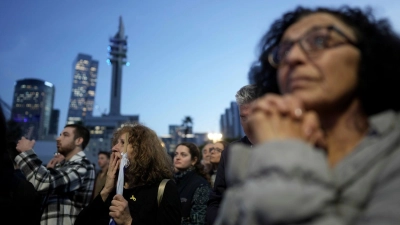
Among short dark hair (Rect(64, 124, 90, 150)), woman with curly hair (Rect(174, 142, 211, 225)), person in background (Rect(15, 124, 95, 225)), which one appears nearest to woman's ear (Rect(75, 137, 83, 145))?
short dark hair (Rect(64, 124, 90, 150))

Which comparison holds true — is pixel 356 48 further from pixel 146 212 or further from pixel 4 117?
pixel 146 212

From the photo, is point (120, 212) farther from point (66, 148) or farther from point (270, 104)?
point (66, 148)

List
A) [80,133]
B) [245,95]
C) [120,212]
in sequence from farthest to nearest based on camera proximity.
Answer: [80,133]
[245,95]
[120,212]

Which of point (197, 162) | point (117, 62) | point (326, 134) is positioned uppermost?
point (117, 62)

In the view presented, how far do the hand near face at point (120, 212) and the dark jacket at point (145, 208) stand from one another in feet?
0.35

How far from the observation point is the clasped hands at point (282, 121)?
1.01m

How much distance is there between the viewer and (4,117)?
2152mm

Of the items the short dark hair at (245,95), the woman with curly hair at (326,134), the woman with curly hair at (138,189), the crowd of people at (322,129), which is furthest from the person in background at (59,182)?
the woman with curly hair at (326,134)

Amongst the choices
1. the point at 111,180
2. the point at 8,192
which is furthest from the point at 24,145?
the point at 8,192

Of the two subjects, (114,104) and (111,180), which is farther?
(114,104)

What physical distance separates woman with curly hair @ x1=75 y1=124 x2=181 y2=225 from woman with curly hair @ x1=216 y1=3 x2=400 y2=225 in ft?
6.87

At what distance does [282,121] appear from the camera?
1.03 m

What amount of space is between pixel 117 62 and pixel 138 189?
12922 centimetres

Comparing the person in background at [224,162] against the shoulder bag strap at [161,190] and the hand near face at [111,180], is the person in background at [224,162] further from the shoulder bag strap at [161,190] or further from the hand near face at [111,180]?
the hand near face at [111,180]
